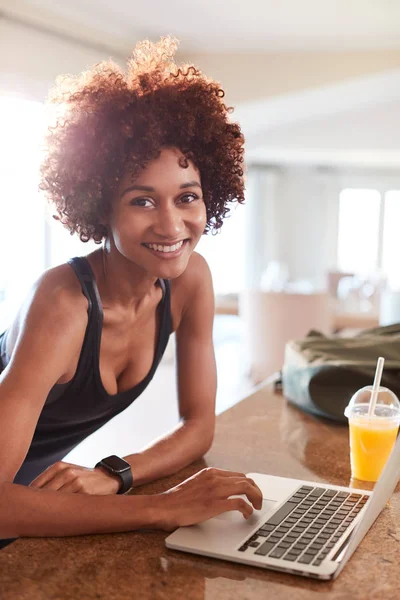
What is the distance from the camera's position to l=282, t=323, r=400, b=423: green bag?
1.75 m

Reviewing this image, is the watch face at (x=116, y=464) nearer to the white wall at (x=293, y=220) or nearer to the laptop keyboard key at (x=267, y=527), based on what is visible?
the laptop keyboard key at (x=267, y=527)

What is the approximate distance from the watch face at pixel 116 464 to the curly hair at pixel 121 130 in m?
0.43

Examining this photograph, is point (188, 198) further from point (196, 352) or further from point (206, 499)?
point (206, 499)

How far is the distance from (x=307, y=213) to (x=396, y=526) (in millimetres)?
11096

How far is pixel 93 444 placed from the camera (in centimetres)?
434

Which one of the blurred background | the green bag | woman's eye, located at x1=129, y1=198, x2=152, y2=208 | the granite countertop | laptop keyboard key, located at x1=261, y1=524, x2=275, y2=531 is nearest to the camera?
the granite countertop

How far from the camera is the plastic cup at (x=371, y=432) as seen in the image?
138 cm

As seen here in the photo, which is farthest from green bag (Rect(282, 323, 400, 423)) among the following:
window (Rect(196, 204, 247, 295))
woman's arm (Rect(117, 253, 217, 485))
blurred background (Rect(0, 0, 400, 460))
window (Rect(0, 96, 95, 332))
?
window (Rect(196, 204, 247, 295))

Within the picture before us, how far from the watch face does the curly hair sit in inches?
17.1

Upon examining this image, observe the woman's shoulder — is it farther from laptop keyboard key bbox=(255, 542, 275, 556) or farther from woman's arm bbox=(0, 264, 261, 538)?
laptop keyboard key bbox=(255, 542, 275, 556)

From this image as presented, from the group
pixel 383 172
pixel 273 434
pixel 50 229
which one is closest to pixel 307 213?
pixel 383 172

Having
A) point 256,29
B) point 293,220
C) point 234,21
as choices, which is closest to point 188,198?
point 234,21

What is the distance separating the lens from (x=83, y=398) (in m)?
1.45

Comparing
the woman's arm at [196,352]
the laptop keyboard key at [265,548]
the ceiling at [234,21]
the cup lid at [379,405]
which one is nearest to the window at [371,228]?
the ceiling at [234,21]
